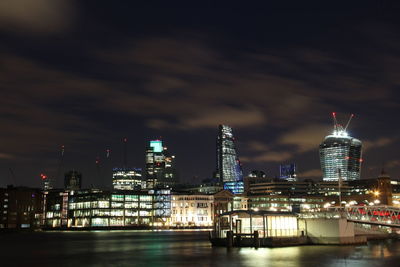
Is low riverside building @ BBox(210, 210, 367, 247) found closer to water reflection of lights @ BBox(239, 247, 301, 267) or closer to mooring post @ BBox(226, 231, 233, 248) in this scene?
mooring post @ BBox(226, 231, 233, 248)

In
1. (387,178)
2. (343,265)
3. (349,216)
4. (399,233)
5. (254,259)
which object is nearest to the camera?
(343,265)

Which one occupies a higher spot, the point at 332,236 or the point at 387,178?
the point at 387,178

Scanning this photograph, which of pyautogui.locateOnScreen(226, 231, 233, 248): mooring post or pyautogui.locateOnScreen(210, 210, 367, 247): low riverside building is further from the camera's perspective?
pyautogui.locateOnScreen(226, 231, 233, 248): mooring post

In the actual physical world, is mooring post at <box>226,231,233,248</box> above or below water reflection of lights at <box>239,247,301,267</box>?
above

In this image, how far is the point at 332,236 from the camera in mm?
96500

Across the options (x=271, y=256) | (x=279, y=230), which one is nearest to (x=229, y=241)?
(x=279, y=230)

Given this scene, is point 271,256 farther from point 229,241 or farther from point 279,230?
point 279,230

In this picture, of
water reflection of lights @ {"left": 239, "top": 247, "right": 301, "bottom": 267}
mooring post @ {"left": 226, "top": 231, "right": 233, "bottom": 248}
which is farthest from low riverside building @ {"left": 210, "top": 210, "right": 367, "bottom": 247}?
water reflection of lights @ {"left": 239, "top": 247, "right": 301, "bottom": 267}

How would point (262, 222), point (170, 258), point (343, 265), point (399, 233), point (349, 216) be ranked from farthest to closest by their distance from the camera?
point (399, 233)
point (349, 216)
point (262, 222)
point (170, 258)
point (343, 265)

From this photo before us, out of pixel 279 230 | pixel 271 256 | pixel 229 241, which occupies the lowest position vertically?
pixel 271 256

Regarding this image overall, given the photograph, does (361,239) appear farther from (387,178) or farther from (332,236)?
(387,178)

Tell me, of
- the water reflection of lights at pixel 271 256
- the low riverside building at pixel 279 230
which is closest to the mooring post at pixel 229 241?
the low riverside building at pixel 279 230

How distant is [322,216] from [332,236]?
501 cm

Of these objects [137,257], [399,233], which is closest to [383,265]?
[137,257]
